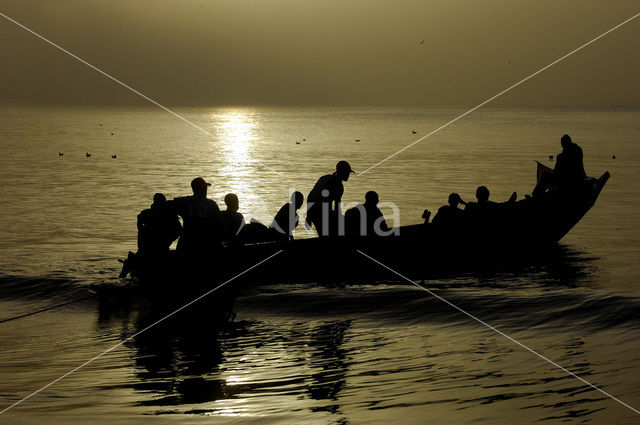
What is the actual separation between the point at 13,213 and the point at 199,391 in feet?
57.8

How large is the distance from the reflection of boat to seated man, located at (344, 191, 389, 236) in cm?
28

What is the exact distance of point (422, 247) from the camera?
1355 cm

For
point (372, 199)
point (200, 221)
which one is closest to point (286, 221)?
point (372, 199)

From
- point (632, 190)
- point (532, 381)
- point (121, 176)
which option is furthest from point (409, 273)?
point (121, 176)

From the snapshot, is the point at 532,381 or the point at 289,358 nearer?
the point at 532,381

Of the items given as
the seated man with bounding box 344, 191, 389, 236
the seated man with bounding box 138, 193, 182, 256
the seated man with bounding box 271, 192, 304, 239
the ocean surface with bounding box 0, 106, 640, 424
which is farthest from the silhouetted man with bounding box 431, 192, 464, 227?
the seated man with bounding box 138, 193, 182, 256

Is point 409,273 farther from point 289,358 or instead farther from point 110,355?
point 110,355

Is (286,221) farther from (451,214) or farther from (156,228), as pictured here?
(451,214)

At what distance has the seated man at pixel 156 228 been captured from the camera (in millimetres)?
11133

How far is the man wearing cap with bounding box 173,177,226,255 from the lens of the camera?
1102 cm

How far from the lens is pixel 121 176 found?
35.9 metres

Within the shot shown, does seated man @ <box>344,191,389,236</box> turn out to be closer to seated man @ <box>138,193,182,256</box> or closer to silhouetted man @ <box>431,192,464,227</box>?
silhouetted man @ <box>431,192,464,227</box>

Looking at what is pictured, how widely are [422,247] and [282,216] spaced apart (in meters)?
2.58

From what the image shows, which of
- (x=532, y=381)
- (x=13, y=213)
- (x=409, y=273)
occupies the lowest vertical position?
(x=532, y=381)
